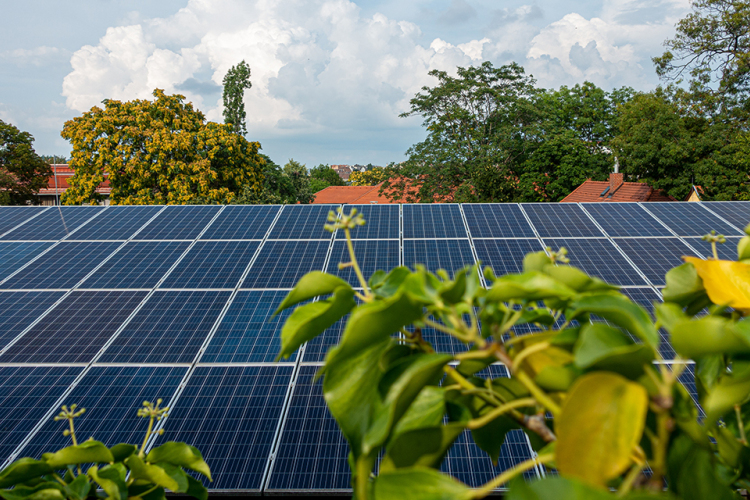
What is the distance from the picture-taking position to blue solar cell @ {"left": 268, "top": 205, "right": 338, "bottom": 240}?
832 centimetres

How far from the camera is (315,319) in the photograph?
1.13m

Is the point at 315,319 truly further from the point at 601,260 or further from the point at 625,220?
the point at 625,220

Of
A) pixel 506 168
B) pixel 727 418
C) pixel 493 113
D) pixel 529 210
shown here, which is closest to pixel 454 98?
pixel 493 113

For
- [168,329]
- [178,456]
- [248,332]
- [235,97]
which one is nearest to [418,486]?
[178,456]

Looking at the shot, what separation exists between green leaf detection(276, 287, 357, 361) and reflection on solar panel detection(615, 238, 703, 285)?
6847 millimetres

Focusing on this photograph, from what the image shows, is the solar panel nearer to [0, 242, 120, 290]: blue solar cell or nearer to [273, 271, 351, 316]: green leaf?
[0, 242, 120, 290]: blue solar cell

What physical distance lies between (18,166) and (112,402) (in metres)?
46.3

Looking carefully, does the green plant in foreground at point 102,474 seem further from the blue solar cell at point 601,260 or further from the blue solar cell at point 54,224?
the blue solar cell at point 54,224

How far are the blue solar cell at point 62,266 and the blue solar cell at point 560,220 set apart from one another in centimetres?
782

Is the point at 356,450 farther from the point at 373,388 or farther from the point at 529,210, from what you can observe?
the point at 529,210

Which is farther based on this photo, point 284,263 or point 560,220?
point 560,220

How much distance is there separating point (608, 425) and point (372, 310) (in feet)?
1.58

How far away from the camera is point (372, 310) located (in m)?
0.93

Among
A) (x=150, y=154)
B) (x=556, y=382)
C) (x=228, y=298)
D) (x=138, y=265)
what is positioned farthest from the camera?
(x=150, y=154)
